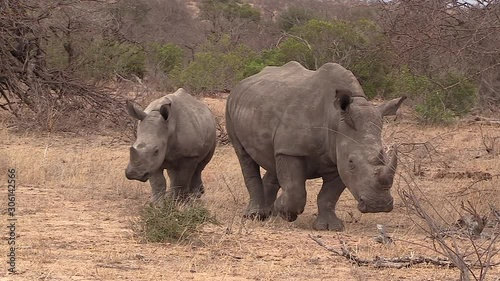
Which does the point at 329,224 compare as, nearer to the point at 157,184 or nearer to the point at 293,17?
the point at 157,184

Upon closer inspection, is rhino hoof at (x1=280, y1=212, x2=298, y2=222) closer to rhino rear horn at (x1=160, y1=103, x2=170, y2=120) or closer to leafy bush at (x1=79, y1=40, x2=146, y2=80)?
rhino rear horn at (x1=160, y1=103, x2=170, y2=120)

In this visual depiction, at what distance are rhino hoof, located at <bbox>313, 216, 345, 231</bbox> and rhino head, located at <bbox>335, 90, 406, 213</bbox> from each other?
2.07 feet

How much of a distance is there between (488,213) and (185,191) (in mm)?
3232

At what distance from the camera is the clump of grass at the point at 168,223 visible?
7164 mm

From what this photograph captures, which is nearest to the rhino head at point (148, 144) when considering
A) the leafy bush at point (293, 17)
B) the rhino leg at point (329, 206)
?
the rhino leg at point (329, 206)

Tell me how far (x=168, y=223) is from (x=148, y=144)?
2.40 meters

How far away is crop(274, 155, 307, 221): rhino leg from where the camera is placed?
28.5 feet

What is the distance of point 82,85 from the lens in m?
15.6

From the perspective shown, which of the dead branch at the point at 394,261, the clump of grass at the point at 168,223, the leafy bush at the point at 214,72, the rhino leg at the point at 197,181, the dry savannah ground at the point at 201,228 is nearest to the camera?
the dry savannah ground at the point at 201,228

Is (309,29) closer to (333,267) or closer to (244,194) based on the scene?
(244,194)

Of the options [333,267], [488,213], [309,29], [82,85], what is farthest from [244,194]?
[309,29]

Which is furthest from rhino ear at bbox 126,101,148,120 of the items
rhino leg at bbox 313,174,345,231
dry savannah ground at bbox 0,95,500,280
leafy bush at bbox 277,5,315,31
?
leafy bush at bbox 277,5,315,31

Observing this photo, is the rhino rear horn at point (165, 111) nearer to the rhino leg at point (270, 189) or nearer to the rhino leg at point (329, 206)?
the rhino leg at point (270, 189)

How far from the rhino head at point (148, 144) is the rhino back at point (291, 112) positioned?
82 centimetres
